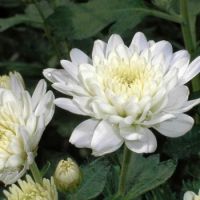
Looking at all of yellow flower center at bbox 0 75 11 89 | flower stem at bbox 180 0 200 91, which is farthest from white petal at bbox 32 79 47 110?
flower stem at bbox 180 0 200 91

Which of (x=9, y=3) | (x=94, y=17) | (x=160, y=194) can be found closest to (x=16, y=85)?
(x=160, y=194)

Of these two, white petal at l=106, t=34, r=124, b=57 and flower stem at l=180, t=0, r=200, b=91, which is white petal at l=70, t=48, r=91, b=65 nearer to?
white petal at l=106, t=34, r=124, b=57

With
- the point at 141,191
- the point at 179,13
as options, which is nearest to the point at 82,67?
the point at 141,191

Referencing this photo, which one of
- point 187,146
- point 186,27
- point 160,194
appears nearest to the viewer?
point 160,194

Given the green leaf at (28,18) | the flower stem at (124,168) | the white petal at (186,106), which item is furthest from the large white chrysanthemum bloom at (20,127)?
the green leaf at (28,18)

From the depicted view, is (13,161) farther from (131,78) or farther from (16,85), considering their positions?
(131,78)

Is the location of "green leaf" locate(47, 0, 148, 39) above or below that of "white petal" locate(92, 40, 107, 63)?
below

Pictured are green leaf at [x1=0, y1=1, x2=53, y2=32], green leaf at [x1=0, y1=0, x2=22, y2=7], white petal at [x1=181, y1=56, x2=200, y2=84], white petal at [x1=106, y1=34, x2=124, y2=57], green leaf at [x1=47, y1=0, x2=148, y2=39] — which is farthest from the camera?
Answer: green leaf at [x1=0, y1=0, x2=22, y2=7]
